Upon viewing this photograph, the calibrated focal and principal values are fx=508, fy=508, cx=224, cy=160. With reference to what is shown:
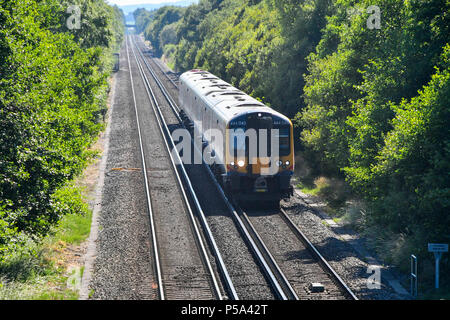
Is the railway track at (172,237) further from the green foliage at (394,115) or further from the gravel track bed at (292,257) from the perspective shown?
the green foliage at (394,115)

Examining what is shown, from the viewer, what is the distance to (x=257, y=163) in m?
19.4

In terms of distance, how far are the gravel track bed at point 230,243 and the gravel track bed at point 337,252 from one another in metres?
2.28

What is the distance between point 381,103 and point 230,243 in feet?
24.0

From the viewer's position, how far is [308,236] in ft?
55.9

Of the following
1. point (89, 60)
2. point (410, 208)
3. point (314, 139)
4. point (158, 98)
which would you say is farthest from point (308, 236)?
point (158, 98)

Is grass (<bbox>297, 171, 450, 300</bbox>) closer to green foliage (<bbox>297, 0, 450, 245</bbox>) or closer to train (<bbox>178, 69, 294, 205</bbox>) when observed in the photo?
green foliage (<bbox>297, 0, 450, 245</bbox>)

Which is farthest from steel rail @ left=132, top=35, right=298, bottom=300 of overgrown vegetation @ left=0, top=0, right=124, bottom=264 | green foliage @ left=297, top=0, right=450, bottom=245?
overgrown vegetation @ left=0, top=0, right=124, bottom=264

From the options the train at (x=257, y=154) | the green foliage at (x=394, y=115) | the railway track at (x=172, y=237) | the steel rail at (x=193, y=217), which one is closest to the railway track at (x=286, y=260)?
the train at (x=257, y=154)

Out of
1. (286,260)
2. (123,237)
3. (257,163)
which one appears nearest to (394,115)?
(257,163)

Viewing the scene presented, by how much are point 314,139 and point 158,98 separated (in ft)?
91.0

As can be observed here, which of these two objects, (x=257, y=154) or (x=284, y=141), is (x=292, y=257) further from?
(x=284, y=141)

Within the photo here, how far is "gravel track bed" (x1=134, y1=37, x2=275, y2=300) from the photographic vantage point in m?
13.2

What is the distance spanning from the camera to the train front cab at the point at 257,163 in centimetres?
1933

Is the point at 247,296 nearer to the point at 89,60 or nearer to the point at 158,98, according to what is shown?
the point at 89,60
